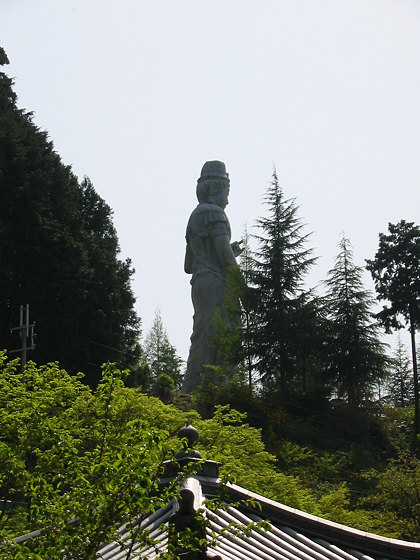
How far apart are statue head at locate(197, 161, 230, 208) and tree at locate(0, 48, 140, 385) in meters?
4.43

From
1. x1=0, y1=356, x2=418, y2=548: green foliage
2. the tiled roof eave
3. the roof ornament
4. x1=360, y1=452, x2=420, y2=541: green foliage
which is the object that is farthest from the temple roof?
x1=360, y1=452, x2=420, y2=541: green foliage

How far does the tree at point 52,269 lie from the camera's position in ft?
108

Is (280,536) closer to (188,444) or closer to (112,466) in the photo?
(188,444)

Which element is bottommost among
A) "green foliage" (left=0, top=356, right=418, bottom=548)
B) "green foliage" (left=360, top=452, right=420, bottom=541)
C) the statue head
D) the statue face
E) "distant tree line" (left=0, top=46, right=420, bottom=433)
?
"green foliage" (left=360, top=452, right=420, bottom=541)

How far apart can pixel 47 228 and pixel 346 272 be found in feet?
35.2

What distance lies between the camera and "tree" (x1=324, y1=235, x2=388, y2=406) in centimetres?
3117

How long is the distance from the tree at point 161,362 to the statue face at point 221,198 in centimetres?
679

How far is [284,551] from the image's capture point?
1088 centimetres

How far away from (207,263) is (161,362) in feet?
45.7

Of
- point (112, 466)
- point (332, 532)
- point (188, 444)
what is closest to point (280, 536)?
point (332, 532)

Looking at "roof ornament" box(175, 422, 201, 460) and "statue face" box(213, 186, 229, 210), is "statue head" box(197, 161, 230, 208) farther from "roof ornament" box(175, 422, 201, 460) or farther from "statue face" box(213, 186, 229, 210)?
"roof ornament" box(175, 422, 201, 460)

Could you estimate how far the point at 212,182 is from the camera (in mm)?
36031

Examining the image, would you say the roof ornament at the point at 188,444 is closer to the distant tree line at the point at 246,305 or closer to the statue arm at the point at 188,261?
the distant tree line at the point at 246,305

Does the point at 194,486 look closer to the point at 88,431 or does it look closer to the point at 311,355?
the point at 88,431
